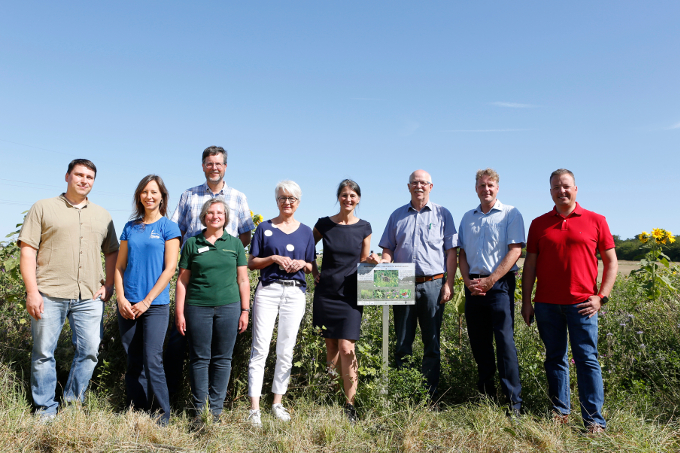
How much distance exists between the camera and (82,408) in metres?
4.42

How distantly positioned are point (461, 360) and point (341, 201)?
2.33 metres

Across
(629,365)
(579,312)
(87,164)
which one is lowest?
(629,365)

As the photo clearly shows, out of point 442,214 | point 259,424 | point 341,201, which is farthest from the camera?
point 442,214

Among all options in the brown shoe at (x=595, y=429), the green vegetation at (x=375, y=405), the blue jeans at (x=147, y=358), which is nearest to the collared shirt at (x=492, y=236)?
the green vegetation at (x=375, y=405)

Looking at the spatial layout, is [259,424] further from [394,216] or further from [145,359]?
[394,216]

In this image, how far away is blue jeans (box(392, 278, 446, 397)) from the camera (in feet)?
15.4

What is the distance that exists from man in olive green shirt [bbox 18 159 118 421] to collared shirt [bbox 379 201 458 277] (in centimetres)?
295

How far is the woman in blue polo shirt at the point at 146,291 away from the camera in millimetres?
4180

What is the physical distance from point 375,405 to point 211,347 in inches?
65.6

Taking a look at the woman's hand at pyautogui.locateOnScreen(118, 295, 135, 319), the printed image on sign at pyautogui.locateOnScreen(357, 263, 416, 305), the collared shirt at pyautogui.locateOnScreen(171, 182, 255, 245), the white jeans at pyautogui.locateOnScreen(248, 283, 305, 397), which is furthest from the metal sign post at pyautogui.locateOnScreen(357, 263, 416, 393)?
the woman's hand at pyautogui.locateOnScreen(118, 295, 135, 319)

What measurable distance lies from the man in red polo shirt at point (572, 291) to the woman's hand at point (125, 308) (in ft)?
12.6

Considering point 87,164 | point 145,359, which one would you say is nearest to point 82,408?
point 145,359

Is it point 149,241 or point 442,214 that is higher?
point 442,214

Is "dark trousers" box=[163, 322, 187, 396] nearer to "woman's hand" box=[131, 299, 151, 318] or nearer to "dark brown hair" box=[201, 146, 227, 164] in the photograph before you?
"woman's hand" box=[131, 299, 151, 318]
